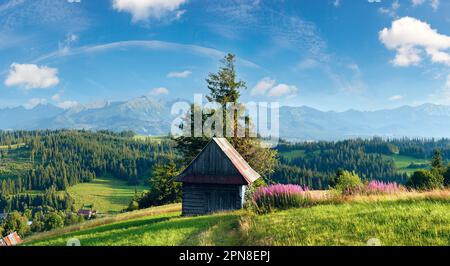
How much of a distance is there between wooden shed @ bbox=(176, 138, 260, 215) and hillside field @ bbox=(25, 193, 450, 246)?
36.2ft

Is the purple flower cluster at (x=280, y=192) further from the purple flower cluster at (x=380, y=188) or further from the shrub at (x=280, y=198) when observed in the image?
the purple flower cluster at (x=380, y=188)

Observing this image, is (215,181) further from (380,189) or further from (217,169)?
(380,189)

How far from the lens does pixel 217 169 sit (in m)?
27.4

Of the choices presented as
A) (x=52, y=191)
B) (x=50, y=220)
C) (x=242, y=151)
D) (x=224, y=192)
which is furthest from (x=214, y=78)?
(x=52, y=191)

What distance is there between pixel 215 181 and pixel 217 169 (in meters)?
0.97

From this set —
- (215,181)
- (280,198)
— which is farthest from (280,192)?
(215,181)

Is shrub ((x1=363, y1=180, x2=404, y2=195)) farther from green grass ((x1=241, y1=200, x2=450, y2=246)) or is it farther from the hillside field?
green grass ((x1=241, y1=200, x2=450, y2=246))

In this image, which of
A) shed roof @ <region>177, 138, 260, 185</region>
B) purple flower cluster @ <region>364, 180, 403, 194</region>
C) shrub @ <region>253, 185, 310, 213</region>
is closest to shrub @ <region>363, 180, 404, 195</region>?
purple flower cluster @ <region>364, 180, 403, 194</region>

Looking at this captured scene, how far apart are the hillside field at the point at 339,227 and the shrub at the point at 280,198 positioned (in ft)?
3.62

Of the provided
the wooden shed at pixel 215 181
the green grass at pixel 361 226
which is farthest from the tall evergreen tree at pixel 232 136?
the green grass at pixel 361 226

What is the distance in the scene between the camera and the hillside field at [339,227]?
9344 mm
